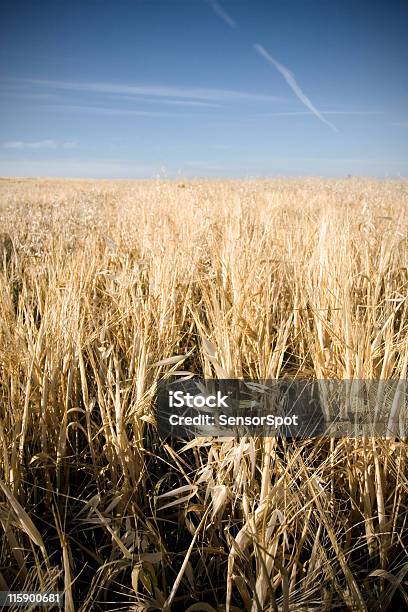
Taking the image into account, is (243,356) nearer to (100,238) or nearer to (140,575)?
(140,575)

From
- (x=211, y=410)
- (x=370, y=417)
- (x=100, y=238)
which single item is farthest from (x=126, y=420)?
(x=100, y=238)

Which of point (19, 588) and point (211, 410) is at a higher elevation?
point (211, 410)

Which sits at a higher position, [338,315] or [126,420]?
[338,315]

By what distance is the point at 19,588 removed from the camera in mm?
779

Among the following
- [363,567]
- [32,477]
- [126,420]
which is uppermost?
[126,420]

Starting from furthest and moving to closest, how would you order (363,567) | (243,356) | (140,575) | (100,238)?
(100,238)
(243,356)
(363,567)
(140,575)

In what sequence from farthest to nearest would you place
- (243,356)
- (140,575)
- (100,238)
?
(100,238) → (243,356) → (140,575)

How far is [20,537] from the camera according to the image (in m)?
0.82

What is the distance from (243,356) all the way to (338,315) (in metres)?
0.36

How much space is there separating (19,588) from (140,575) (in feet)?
0.79

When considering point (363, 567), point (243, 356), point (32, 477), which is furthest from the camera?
point (243, 356)

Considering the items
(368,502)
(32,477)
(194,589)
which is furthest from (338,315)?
(32,477)

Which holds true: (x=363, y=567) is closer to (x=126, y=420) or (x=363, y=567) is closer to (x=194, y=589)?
(x=194, y=589)

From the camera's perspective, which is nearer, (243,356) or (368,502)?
(368,502)
